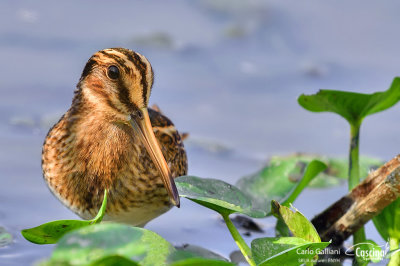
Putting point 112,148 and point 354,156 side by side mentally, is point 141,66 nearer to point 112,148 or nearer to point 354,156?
point 112,148

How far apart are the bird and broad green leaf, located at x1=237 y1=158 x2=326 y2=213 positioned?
49 centimetres

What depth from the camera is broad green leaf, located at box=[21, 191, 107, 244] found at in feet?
7.60

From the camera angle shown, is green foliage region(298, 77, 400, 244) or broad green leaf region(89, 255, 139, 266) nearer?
broad green leaf region(89, 255, 139, 266)

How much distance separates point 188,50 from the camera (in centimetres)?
556

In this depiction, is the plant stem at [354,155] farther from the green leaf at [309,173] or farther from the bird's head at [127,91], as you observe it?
the bird's head at [127,91]

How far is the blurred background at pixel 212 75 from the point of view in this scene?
159 inches

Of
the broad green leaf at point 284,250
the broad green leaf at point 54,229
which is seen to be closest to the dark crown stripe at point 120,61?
the broad green leaf at point 54,229

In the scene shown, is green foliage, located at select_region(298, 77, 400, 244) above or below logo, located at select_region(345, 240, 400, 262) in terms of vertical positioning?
above

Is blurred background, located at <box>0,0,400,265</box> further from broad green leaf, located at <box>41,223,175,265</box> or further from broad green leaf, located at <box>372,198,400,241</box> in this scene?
broad green leaf, located at <box>41,223,175,265</box>

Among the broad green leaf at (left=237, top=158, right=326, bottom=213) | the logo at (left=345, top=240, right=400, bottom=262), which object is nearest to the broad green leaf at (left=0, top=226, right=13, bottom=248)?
the broad green leaf at (left=237, top=158, right=326, bottom=213)

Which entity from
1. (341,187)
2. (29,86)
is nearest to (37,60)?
(29,86)

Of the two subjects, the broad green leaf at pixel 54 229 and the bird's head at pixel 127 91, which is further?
the bird's head at pixel 127 91

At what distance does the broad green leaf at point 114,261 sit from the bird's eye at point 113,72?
1.10 m

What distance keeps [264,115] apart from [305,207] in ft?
3.75
